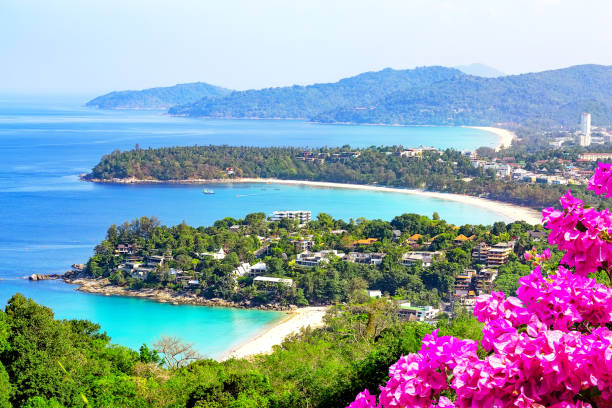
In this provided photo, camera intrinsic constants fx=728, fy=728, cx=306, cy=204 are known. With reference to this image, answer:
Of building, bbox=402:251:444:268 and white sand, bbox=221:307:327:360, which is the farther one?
building, bbox=402:251:444:268

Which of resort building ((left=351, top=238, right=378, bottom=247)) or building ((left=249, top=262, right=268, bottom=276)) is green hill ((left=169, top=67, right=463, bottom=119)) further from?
building ((left=249, top=262, right=268, bottom=276))

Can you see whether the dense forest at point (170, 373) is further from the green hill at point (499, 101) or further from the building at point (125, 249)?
the green hill at point (499, 101)

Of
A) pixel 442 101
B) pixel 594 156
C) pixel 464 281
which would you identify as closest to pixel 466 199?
pixel 594 156

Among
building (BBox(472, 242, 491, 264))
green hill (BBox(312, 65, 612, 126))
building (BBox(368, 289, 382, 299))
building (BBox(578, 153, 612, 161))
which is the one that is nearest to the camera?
building (BBox(368, 289, 382, 299))

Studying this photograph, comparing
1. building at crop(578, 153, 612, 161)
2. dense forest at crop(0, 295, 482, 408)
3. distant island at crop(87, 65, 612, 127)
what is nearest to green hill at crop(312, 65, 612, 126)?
distant island at crop(87, 65, 612, 127)

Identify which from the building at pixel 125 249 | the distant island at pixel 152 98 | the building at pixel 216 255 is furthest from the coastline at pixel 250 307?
the distant island at pixel 152 98

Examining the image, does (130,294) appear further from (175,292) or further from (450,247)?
(450,247)
